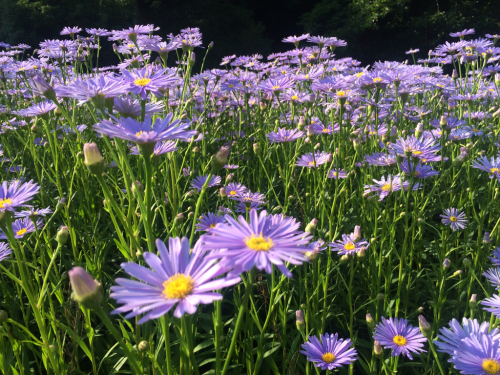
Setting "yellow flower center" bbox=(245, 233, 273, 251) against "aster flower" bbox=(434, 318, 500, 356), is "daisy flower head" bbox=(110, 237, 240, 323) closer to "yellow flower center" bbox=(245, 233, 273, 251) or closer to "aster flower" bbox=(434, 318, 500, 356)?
"yellow flower center" bbox=(245, 233, 273, 251)

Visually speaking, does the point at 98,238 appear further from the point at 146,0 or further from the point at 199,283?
the point at 146,0

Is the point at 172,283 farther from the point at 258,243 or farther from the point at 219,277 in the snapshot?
the point at 219,277

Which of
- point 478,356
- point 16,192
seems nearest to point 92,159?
point 16,192

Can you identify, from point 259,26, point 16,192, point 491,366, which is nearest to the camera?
point 491,366

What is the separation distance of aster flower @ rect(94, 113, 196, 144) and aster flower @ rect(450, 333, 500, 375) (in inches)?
35.1

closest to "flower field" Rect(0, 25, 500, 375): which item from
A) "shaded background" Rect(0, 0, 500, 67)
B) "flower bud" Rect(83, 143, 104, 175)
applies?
Answer: "flower bud" Rect(83, 143, 104, 175)

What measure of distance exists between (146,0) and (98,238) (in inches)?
631

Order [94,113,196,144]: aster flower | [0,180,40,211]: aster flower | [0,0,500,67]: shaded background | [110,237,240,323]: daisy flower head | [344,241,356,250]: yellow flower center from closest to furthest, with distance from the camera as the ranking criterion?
[110,237,240,323]: daisy flower head → [94,113,196,144]: aster flower → [0,180,40,211]: aster flower → [344,241,356,250]: yellow flower center → [0,0,500,67]: shaded background

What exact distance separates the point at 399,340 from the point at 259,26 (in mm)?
17475

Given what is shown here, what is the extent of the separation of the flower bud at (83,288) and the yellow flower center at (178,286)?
0.45ft

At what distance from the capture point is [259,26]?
54.7 ft

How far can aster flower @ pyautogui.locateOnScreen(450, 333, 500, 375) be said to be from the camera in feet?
2.83

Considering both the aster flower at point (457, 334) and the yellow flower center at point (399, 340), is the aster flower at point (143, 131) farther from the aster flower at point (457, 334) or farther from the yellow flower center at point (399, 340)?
the yellow flower center at point (399, 340)

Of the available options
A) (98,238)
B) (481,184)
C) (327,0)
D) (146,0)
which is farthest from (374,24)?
(98,238)
